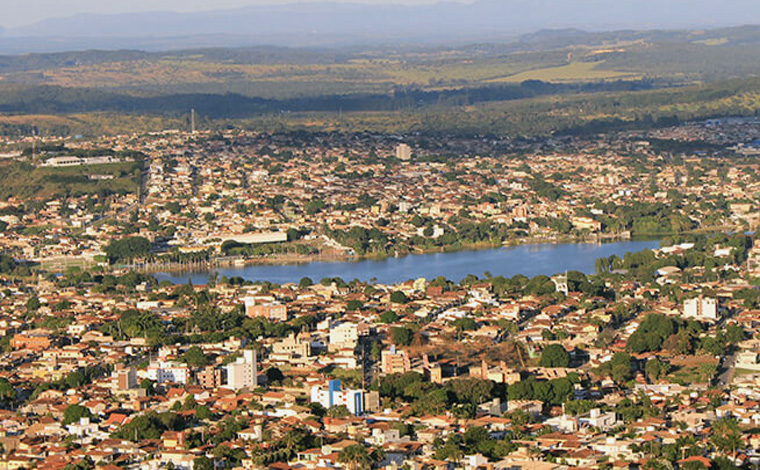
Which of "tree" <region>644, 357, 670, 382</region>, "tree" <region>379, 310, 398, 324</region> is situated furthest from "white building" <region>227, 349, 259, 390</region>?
"tree" <region>644, 357, 670, 382</region>

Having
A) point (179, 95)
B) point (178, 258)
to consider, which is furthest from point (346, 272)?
point (179, 95)

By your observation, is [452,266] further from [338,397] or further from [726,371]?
[338,397]

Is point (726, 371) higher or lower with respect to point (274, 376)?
lower

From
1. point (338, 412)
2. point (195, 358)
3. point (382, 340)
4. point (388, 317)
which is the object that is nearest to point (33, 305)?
point (388, 317)

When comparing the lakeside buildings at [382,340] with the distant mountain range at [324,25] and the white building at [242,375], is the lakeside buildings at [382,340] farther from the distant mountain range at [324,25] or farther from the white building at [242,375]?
the distant mountain range at [324,25]

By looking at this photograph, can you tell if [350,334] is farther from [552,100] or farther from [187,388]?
[552,100]

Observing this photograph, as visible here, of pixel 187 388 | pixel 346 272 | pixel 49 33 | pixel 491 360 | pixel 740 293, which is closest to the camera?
pixel 187 388
